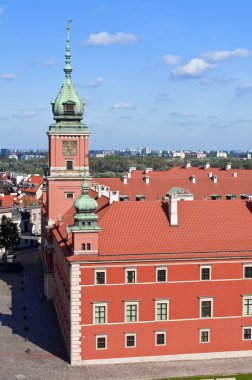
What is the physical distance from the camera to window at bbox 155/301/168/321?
43719 mm

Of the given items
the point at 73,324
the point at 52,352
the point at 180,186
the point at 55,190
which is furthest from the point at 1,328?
the point at 180,186

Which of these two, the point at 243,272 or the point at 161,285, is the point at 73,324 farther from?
the point at 243,272

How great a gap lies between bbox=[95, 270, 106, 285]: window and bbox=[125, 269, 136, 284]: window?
1601 mm

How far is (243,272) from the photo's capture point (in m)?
44.7

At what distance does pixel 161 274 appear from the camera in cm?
4381

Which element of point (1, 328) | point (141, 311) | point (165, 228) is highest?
point (165, 228)

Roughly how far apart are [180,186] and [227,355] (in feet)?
122

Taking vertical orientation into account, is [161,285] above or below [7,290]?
above

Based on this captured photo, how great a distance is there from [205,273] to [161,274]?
3.25 m

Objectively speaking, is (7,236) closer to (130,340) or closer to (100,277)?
(100,277)

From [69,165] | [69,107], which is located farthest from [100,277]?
→ [69,107]

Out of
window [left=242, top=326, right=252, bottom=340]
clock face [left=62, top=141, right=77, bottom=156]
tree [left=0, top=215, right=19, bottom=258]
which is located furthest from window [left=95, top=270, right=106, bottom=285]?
tree [left=0, top=215, right=19, bottom=258]

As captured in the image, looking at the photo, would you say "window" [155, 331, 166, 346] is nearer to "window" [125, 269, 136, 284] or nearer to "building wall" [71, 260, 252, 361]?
Result: "building wall" [71, 260, 252, 361]

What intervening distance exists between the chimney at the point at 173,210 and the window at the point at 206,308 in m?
6.06
